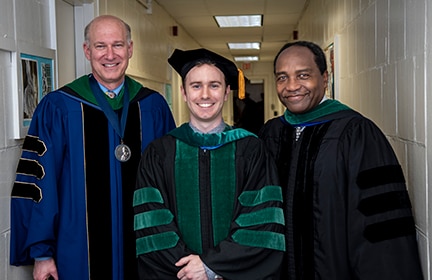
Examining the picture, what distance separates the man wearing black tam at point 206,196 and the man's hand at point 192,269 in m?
0.02

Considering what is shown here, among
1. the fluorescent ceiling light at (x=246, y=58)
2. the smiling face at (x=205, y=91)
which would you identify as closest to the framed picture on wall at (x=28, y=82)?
the smiling face at (x=205, y=91)

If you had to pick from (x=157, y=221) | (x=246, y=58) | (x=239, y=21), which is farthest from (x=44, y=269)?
(x=246, y=58)

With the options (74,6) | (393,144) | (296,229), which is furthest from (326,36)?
(296,229)

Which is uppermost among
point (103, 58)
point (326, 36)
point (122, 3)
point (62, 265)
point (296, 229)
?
point (122, 3)

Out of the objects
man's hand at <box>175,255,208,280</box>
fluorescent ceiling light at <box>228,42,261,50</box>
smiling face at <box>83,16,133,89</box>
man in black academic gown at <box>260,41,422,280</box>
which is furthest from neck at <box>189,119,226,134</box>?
fluorescent ceiling light at <box>228,42,261,50</box>

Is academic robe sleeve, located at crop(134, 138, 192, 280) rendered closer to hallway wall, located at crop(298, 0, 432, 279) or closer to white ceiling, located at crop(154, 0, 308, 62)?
hallway wall, located at crop(298, 0, 432, 279)

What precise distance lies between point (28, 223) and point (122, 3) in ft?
9.66

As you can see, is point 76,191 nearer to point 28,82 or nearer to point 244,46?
point 28,82

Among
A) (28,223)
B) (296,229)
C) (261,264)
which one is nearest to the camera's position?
(261,264)

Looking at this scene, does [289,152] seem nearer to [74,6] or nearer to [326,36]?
[74,6]

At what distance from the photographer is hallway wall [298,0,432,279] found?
174 cm

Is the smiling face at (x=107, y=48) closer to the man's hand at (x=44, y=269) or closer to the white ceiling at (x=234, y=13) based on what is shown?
the man's hand at (x=44, y=269)

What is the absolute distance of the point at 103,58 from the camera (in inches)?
89.1

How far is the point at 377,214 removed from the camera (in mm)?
1810
